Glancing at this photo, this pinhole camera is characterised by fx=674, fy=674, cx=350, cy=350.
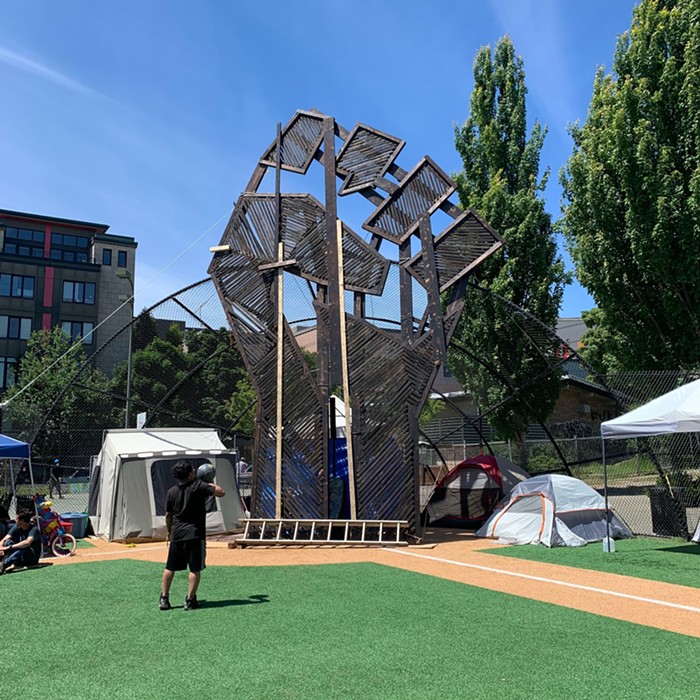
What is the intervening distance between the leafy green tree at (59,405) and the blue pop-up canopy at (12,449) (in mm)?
4327

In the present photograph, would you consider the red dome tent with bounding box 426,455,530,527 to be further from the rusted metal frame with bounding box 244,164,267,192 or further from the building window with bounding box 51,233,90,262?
the building window with bounding box 51,233,90,262

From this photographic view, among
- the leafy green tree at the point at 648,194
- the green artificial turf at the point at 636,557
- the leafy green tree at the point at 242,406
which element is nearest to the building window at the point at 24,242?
the leafy green tree at the point at 242,406

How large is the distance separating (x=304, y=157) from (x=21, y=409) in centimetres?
2222

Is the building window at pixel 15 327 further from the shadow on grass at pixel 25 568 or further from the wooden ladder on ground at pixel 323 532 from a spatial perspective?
the shadow on grass at pixel 25 568

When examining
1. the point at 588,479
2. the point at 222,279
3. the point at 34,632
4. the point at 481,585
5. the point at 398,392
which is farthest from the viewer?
the point at 588,479

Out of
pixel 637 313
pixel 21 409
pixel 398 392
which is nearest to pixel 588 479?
pixel 637 313

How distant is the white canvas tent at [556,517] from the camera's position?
1252 cm

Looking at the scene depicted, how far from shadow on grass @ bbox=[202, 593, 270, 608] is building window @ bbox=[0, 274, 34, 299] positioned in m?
49.4

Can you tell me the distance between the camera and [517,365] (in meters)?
22.0

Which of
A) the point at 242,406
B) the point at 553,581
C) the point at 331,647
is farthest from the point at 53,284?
the point at 331,647

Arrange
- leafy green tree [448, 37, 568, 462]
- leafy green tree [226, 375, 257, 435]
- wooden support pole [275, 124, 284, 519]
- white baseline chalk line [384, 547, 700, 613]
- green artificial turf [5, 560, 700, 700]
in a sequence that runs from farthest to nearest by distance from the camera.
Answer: leafy green tree [226, 375, 257, 435] < leafy green tree [448, 37, 568, 462] < wooden support pole [275, 124, 284, 519] < white baseline chalk line [384, 547, 700, 613] < green artificial turf [5, 560, 700, 700]

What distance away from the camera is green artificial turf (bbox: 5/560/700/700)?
446 cm

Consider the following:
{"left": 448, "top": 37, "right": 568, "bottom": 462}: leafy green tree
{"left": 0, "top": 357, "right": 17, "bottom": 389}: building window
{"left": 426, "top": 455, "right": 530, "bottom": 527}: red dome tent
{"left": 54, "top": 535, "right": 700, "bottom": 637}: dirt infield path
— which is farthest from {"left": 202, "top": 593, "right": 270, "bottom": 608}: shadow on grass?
{"left": 0, "top": 357, "right": 17, "bottom": 389}: building window

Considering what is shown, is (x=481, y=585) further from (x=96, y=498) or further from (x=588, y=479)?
(x=588, y=479)
